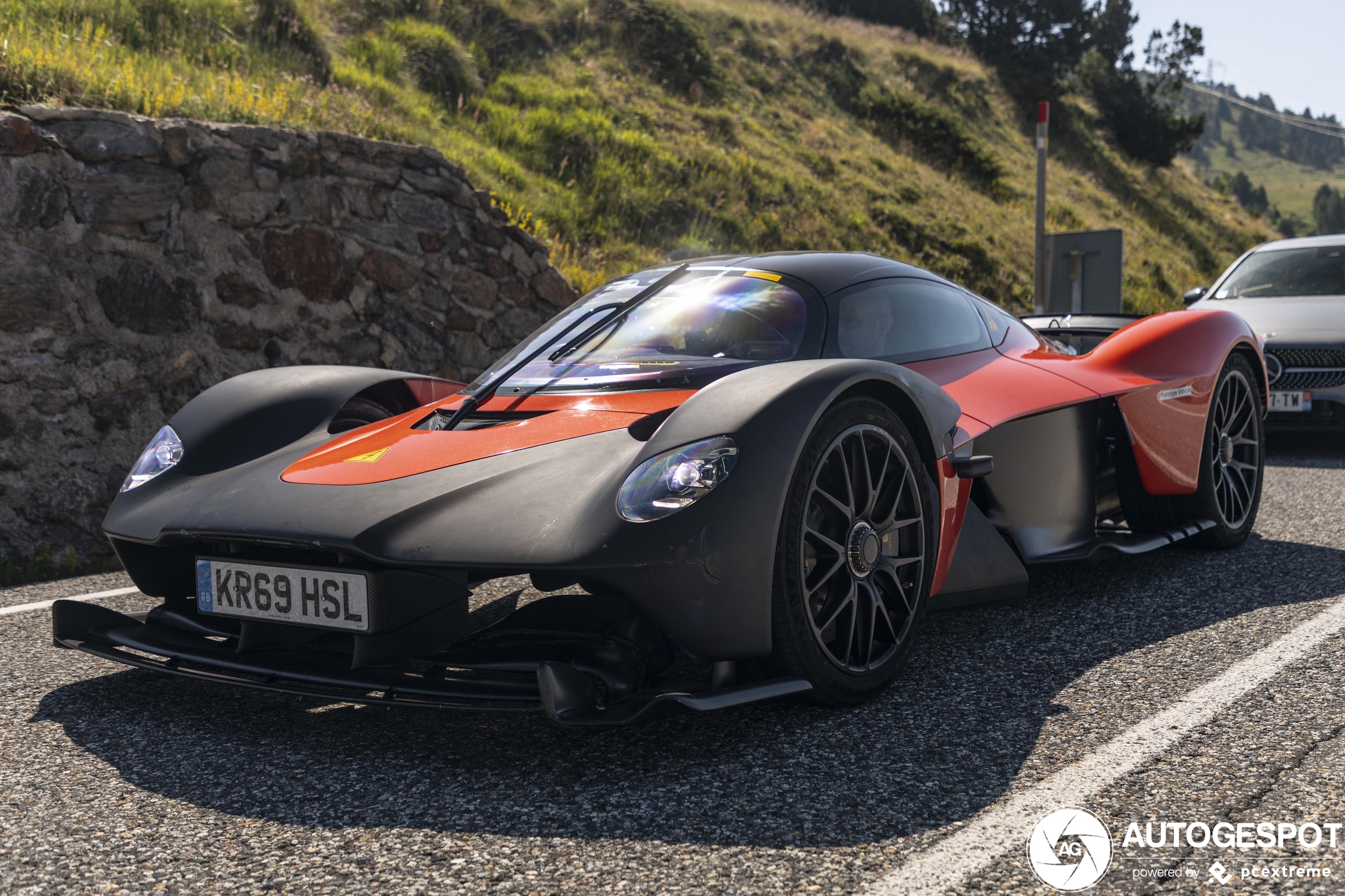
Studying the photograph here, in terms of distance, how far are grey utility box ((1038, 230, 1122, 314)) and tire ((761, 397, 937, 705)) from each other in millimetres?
8975

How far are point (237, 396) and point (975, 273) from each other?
1414 cm

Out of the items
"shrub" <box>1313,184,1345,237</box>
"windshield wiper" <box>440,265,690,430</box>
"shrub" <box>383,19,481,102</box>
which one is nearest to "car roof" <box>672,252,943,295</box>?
"windshield wiper" <box>440,265,690,430</box>

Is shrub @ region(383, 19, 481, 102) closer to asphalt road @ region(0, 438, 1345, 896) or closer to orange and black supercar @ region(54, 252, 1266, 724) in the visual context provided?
orange and black supercar @ region(54, 252, 1266, 724)

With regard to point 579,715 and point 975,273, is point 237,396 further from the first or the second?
point 975,273

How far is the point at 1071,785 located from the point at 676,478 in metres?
1.03

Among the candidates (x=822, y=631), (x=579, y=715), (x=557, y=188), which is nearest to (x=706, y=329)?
(x=822, y=631)

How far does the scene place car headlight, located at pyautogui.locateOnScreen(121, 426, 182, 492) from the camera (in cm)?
320

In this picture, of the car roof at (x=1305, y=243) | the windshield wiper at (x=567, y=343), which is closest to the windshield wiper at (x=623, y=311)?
the windshield wiper at (x=567, y=343)

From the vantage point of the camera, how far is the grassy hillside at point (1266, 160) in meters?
139

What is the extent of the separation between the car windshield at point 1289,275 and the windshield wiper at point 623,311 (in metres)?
6.25

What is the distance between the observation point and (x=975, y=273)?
1617cm

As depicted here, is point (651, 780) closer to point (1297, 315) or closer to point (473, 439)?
point (473, 439)

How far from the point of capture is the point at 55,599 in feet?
13.1

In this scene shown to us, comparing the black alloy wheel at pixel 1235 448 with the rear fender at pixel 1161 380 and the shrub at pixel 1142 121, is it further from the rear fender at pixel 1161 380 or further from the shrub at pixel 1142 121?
the shrub at pixel 1142 121
